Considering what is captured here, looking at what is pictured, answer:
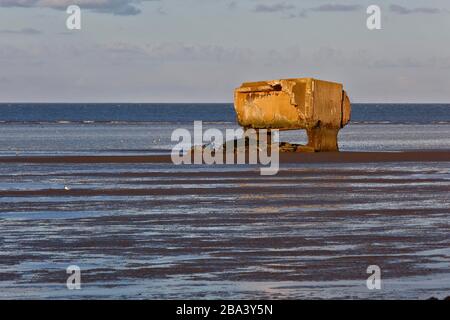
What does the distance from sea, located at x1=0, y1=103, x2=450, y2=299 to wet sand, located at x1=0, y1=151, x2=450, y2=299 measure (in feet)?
0.07

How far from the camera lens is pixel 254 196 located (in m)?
21.1

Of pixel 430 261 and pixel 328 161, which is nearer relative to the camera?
pixel 430 261

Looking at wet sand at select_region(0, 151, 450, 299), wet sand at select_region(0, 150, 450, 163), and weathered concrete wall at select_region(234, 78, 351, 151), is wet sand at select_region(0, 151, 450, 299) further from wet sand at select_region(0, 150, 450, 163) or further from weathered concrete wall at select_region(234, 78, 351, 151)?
weathered concrete wall at select_region(234, 78, 351, 151)

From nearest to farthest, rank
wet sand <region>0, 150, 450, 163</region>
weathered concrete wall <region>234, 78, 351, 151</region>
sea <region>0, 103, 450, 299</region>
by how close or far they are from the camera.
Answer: sea <region>0, 103, 450, 299</region>
wet sand <region>0, 150, 450, 163</region>
weathered concrete wall <region>234, 78, 351, 151</region>

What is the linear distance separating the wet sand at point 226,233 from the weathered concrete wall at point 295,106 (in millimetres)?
4676

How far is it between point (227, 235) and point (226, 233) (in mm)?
212

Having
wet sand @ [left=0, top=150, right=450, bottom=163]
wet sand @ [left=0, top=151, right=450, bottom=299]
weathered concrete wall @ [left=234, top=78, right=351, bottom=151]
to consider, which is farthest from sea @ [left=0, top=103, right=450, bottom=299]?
weathered concrete wall @ [left=234, top=78, right=351, bottom=151]

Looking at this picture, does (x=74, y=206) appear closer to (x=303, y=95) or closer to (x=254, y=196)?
(x=254, y=196)

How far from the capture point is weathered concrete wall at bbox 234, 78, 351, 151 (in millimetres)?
32000

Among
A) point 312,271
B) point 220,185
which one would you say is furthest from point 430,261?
point 220,185

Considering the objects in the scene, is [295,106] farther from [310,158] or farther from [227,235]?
[227,235]

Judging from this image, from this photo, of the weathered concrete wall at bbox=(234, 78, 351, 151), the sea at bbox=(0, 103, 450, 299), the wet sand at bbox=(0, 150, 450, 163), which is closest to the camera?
the sea at bbox=(0, 103, 450, 299)

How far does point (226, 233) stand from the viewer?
1583 cm

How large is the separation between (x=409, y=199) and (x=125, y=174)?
8893mm
